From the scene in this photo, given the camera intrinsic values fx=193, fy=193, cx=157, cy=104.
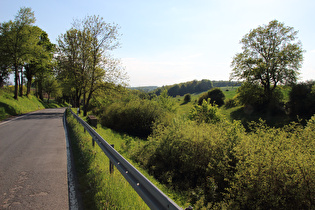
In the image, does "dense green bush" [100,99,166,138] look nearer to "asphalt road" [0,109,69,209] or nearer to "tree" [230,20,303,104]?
"asphalt road" [0,109,69,209]

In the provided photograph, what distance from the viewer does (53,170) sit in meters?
5.63

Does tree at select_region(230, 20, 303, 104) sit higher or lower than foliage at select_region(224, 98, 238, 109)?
higher

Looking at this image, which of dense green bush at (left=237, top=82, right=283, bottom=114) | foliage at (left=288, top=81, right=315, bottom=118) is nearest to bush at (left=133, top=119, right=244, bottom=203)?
foliage at (left=288, top=81, right=315, bottom=118)

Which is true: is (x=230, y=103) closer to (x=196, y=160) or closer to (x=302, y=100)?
(x=302, y=100)

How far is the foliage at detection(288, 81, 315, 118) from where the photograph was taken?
23559 mm

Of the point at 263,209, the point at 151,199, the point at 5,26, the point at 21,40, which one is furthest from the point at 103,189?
the point at 5,26

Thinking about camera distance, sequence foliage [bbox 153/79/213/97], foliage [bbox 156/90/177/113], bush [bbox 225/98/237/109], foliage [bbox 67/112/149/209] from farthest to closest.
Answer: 1. foliage [bbox 153/79/213/97]
2. bush [bbox 225/98/237/109]
3. foliage [bbox 156/90/177/113]
4. foliage [bbox 67/112/149/209]

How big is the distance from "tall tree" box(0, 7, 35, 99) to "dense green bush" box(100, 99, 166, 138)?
1618 centimetres

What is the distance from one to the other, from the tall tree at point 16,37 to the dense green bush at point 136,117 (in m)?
16.2

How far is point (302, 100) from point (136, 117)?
71.9 ft

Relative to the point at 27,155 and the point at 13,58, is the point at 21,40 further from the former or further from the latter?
the point at 27,155

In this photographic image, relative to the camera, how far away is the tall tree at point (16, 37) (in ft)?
82.1

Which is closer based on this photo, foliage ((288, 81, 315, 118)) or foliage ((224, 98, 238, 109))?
foliage ((288, 81, 315, 118))

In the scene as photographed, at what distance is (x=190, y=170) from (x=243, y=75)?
106 feet
